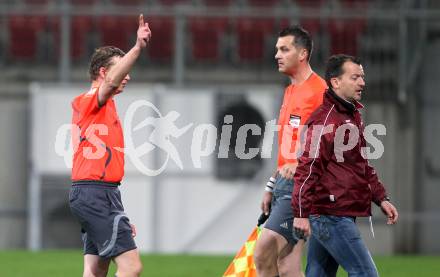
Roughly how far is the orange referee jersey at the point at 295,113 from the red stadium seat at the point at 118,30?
379 inches

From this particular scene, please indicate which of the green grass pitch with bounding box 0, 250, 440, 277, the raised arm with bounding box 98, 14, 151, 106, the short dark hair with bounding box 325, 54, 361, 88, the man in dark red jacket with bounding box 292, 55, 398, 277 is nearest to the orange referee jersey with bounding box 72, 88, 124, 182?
the raised arm with bounding box 98, 14, 151, 106

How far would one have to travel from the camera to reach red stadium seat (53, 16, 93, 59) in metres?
17.1

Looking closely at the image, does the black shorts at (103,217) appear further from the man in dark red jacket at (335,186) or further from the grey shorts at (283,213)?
the man in dark red jacket at (335,186)

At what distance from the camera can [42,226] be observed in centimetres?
1641

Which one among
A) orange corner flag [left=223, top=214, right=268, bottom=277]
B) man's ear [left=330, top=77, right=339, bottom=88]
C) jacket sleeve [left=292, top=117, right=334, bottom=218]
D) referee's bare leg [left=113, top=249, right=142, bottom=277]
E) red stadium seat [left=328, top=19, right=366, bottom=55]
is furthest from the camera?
red stadium seat [left=328, top=19, right=366, bottom=55]

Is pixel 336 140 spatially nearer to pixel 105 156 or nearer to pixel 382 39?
pixel 105 156

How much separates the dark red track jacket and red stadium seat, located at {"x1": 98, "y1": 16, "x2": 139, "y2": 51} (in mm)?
10709

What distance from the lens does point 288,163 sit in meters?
7.64

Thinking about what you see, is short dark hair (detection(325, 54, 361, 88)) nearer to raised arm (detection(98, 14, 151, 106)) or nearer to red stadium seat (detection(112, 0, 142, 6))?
raised arm (detection(98, 14, 151, 106))

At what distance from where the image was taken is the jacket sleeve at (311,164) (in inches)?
258

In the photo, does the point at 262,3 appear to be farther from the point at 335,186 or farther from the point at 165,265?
the point at 335,186

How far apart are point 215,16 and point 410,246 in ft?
14.6

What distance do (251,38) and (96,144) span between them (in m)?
10.3

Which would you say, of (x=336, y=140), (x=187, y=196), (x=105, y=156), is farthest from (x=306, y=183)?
(x=187, y=196)
